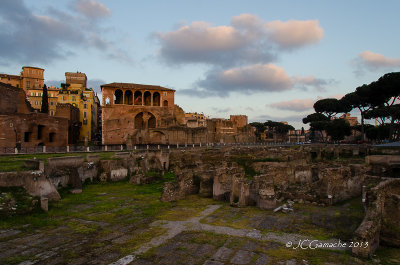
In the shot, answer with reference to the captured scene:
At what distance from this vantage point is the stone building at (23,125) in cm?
3042

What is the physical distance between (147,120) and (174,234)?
46.3 meters

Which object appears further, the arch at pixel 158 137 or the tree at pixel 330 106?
the tree at pixel 330 106

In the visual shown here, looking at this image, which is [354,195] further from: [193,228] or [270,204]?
[193,228]

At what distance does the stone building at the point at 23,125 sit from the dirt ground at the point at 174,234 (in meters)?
23.0

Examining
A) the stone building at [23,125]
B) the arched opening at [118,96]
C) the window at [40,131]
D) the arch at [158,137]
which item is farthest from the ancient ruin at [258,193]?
the arched opening at [118,96]

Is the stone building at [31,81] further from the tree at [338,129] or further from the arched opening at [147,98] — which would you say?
the tree at [338,129]

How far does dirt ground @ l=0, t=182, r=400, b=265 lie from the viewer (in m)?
7.07

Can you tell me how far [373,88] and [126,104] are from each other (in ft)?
145

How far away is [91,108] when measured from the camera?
59.4m

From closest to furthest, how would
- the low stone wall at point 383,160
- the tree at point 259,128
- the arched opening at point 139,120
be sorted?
the low stone wall at point 383,160
the arched opening at point 139,120
the tree at point 259,128

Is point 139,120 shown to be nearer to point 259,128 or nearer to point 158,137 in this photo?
point 158,137

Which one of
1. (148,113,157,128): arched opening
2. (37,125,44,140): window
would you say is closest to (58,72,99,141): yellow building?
(148,113,157,128): arched opening

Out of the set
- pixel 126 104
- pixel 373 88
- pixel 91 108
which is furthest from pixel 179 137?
pixel 373 88

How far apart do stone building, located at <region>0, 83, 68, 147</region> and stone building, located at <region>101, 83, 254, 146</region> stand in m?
11.2
